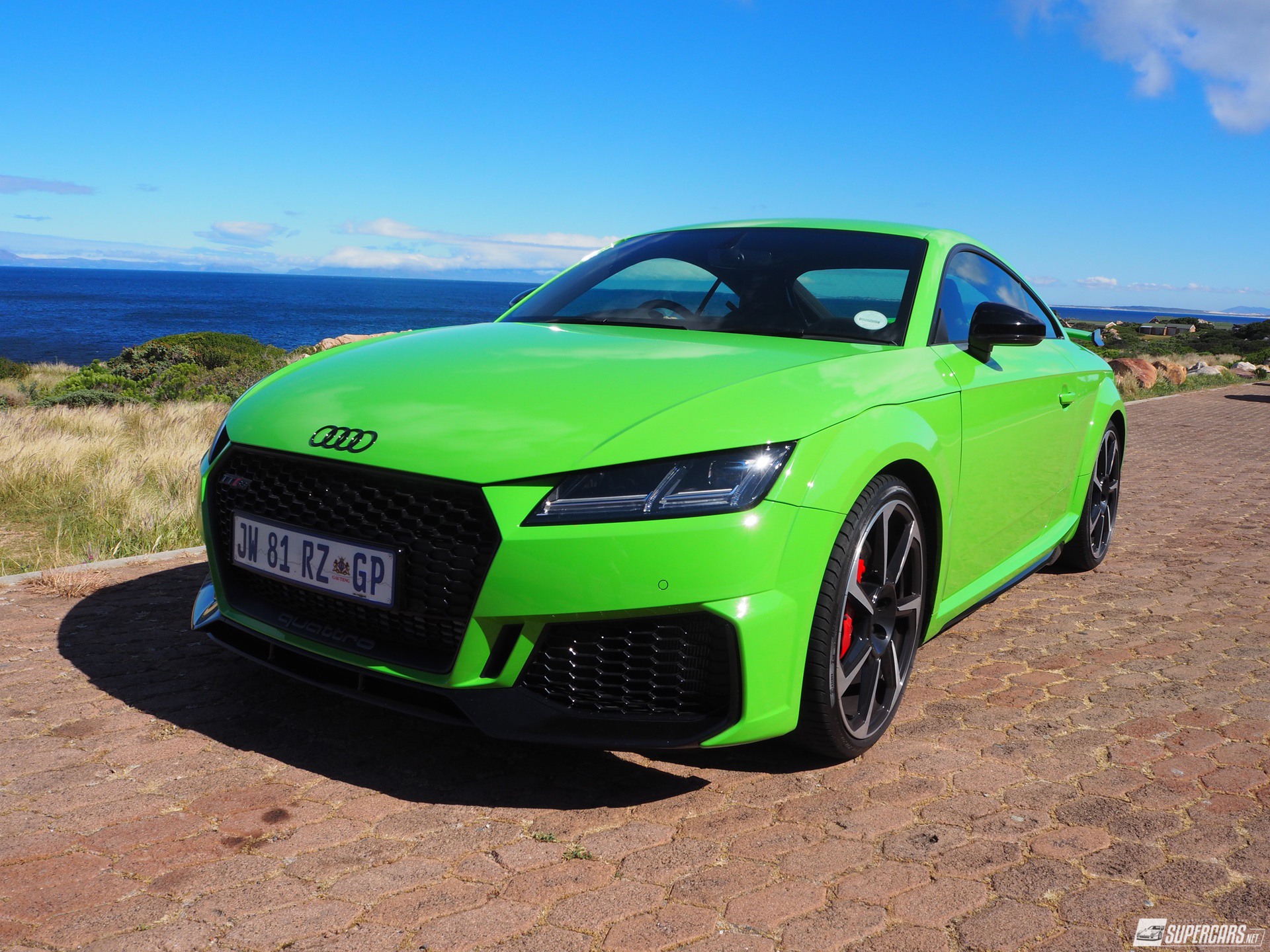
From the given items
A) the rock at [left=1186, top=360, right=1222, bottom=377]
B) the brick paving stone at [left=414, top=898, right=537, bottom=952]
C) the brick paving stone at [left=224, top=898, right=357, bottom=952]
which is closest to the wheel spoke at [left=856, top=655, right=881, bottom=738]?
the brick paving stone at [left=414, top=898, right=537, bottom=952]

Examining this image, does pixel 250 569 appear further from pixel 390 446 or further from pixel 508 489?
pixel 508 489

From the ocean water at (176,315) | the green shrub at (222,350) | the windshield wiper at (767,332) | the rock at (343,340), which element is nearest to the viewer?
the windshield wiper at (767,332)

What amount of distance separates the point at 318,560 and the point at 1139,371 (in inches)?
931

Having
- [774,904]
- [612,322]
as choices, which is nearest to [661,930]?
[774,904]

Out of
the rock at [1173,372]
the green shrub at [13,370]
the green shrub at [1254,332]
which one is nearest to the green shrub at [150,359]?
the green shrub at [13,370]

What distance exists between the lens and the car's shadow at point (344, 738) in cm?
271

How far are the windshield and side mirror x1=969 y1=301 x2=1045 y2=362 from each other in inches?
10.9

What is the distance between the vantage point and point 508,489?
7.71 feet

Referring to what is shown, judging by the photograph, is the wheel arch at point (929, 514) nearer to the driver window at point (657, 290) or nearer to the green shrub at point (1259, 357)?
the driver window at point (657, 290)

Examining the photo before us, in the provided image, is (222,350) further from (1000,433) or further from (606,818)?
(606,818)

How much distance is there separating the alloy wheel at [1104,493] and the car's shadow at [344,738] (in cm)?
323

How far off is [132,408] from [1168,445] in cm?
1383

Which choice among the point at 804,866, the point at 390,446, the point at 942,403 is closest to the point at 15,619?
the point at 390,446

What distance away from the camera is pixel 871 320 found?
3.42 meters
